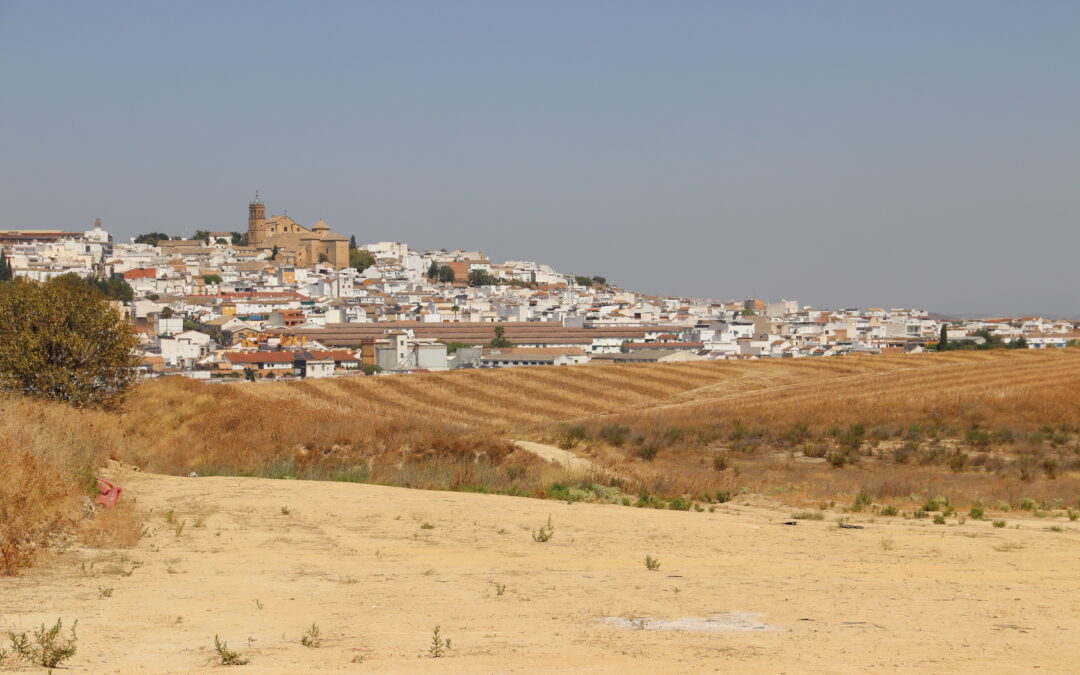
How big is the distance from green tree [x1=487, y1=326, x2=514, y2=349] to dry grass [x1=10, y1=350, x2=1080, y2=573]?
256ft

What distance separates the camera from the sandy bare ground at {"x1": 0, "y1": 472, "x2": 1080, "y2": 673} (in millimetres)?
8312

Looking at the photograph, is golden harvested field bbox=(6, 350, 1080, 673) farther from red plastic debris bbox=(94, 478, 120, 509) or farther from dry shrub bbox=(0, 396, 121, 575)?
red plastic debris bbox=(94, 478, 120, 509)

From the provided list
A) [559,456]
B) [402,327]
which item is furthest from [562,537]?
[402,327]

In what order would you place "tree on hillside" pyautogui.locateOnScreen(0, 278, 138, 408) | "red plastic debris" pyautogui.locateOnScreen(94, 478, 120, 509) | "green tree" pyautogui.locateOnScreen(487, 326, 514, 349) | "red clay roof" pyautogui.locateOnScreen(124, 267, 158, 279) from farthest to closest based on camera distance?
"red clay roof" pyautogui.locateOnScreen(124, 267, 158, 279), "green tree" pyautogui.locateOnScreen(487, 326, 514, 349), "tree on hillside" pyautogui.locateOnScreen(0, 278, 138, 408), "red plastic debris" pyautogui.locateOnScreen(94, 478, 120, 509)

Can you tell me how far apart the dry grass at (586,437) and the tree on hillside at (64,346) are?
3.42 ft

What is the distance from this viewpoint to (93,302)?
26281 millimetres

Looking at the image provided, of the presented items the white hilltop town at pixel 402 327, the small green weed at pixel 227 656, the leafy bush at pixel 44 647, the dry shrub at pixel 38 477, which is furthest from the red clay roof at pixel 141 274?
the small green weed at pixel 227 656

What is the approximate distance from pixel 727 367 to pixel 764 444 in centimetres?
1915

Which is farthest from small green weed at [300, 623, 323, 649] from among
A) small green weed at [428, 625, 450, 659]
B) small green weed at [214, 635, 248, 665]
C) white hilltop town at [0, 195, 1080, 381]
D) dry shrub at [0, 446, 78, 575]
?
white hilltop town at [0, 195, 1080, 381]

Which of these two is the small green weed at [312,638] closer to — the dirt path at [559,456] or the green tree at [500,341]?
the dirt path at [559,456]

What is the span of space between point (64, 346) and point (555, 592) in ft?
58.2

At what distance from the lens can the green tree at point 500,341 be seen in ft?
384

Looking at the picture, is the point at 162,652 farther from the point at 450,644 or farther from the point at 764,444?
the point at 764,444

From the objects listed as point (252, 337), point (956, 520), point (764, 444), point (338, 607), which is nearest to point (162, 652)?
point (338, 607)
